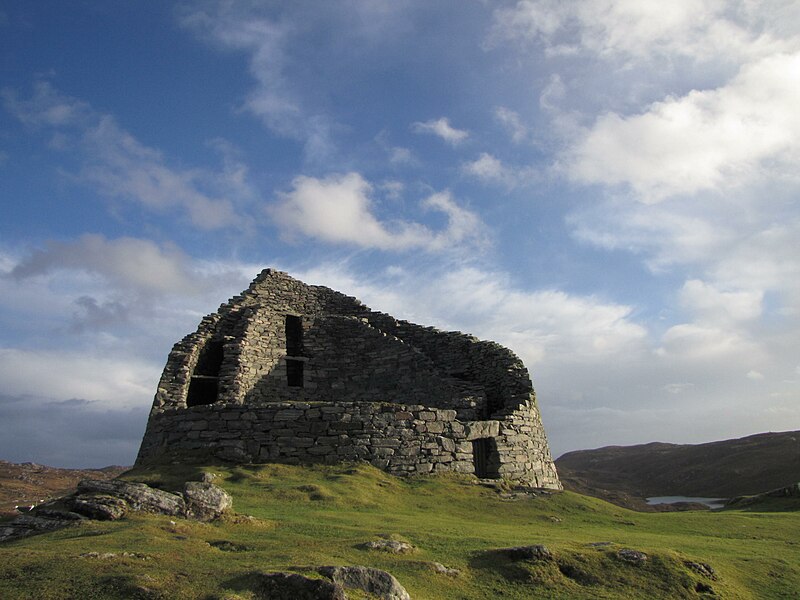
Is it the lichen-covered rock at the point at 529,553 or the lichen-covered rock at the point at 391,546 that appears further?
the lichen-covered rock at the point at 391,546

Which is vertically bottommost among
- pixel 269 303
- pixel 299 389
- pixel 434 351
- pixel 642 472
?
pixel 642 472

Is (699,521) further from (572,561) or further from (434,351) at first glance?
(434,351)

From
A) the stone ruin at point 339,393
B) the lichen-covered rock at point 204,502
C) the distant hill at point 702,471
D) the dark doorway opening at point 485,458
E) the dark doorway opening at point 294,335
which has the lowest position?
the distant hill at point 702,471

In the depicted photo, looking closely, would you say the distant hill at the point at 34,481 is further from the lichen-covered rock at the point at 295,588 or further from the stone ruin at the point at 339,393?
the lichen-covered rock at the point at 295,588

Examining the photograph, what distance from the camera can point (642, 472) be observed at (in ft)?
217

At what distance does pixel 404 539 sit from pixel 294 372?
18.2 metres

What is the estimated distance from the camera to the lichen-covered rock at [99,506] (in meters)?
10.9

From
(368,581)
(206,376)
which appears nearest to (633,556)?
(368,581)

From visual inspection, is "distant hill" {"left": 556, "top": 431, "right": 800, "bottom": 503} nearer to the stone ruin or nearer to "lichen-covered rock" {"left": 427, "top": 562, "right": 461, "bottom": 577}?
the stone ruin

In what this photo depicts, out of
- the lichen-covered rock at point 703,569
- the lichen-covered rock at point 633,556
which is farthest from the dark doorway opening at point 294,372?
the lichen-covered rock at point 703,569

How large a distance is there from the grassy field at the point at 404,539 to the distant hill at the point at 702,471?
25.3 m

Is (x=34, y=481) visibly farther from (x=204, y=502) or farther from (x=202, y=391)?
(x=204, y=502)

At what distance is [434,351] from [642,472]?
4737 centimetres

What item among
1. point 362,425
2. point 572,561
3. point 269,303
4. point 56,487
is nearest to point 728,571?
point 572,561
